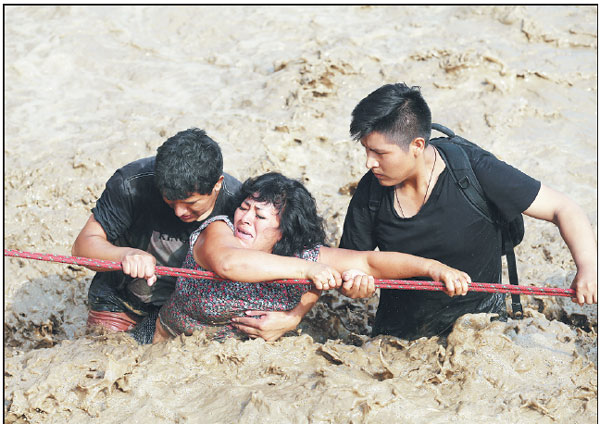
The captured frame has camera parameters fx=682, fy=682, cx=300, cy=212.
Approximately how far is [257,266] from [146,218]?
972mm

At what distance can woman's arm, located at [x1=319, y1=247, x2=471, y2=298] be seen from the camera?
8.93 feet

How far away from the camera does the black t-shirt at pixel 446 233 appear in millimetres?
2883

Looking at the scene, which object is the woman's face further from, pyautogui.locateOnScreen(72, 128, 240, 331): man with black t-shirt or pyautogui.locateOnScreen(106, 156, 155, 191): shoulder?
pyautogui.locateOnScreen(106, 156, 155, 191): shoulder

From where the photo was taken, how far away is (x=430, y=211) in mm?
2955

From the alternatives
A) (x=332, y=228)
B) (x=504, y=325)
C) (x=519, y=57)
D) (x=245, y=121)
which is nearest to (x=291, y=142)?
(x=245, y=121)

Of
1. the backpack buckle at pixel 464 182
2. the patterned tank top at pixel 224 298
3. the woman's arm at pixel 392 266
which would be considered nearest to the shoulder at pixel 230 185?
the patterned tank top at pixel 224 298

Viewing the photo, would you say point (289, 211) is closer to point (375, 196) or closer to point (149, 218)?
point (375, 196)

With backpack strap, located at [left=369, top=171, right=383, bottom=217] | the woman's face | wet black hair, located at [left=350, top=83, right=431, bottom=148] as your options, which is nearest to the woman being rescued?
the woman's face

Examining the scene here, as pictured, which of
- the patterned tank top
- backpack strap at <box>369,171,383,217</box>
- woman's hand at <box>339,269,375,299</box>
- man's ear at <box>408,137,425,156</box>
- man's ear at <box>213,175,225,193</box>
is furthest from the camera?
man's ear at <box>213,175,225,193</box>

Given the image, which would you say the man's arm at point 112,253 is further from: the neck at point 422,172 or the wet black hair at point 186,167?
the neck at point 422,172

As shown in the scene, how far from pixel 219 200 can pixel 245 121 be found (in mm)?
→ 2166

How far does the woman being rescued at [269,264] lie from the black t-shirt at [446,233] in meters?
0.19

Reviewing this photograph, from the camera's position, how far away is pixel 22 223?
4.72m

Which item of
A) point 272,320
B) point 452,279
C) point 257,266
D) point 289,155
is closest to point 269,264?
point 257,266
